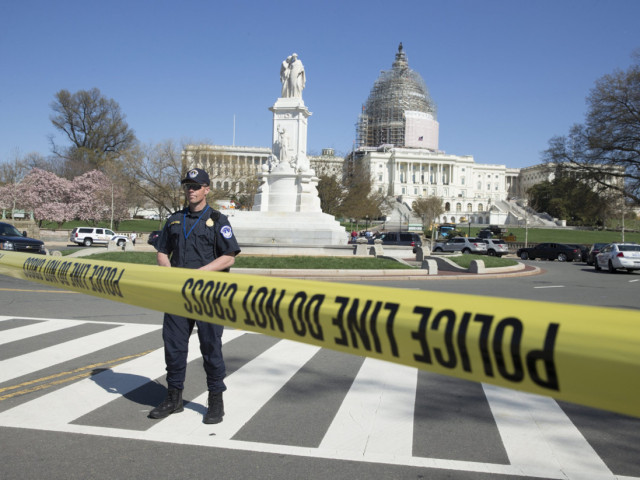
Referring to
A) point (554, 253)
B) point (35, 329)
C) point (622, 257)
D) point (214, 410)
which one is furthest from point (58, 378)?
point (554, 253)

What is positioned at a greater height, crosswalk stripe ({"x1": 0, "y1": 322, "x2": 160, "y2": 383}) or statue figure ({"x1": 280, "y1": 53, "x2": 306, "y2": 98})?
statue figure ({"x1": 280, "y1": 53, "x2": 306, "y2": 98})

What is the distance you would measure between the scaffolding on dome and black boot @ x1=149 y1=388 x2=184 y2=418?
509 feet

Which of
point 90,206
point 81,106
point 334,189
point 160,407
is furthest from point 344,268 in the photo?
point 81,106

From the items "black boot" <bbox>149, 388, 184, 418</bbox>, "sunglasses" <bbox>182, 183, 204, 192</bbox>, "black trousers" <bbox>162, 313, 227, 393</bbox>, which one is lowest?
"black boot" <bbox>149, 388, 184, 418</bbox>

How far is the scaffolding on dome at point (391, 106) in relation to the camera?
155 m

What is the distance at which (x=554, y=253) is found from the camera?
39.7 m

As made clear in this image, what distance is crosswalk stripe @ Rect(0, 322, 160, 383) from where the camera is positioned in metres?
5.95

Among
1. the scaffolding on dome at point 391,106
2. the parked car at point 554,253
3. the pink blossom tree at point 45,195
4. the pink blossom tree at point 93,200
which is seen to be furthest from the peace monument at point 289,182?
the scaffolding on dome at point 391,106

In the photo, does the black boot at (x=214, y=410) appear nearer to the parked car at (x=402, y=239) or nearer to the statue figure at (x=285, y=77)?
the statue figure at (x=285, y=77)

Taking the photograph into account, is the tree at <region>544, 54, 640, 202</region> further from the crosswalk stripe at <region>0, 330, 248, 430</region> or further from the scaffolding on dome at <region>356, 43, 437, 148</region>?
the scaffolding on dome at <region>356, 43, 437, 148</region>

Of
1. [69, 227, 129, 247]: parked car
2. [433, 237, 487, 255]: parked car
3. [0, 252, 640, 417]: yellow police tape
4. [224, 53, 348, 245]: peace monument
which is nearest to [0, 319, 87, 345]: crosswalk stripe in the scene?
[0, 252, 640, 417]: yellow police tape

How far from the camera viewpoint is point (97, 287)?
14.9 feet

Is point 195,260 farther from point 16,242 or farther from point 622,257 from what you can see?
point 622,257

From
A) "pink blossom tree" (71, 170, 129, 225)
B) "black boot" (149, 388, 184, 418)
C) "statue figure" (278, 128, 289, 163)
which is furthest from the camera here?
"pink blossom tree" (71, 170, 129, 225)
